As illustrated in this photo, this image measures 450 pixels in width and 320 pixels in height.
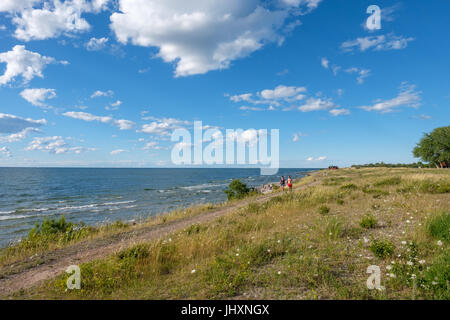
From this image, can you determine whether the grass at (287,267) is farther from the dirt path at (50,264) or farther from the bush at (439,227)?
the dirt path at (50,264)

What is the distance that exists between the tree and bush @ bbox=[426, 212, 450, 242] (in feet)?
214

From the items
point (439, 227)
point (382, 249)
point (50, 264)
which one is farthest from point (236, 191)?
point (382, 249)

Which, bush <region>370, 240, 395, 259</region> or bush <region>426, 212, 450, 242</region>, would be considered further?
bush <region>426, 212, 450, 242</region>

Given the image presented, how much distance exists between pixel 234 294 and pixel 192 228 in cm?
613

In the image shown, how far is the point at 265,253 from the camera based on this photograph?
558 centimetres

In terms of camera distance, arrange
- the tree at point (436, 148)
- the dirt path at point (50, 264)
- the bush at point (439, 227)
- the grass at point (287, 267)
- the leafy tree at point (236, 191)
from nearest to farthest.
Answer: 1. the grass at point (287, 267)
2. the bush at point (439, 227)
3. the dirt path at point (50, 264)
4. the leafy tree at point (236, 191)
5. the tree at point (436, 148)

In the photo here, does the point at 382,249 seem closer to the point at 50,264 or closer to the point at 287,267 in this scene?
the point at 287,267

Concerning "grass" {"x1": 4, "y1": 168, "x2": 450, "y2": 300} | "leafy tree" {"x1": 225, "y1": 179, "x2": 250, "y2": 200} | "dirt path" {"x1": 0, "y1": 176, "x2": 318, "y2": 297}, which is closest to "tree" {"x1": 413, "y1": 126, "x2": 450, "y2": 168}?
"leafy tree" {"x1": 225, "y1": 179, "x2": 250, "y2": 200}

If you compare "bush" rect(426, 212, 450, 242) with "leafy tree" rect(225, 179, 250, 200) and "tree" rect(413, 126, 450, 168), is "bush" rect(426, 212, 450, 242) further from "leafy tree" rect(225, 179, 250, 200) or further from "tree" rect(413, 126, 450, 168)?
"tree" rect(413, 126, 450, 168)

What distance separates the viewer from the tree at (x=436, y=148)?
Result: 53075 mm

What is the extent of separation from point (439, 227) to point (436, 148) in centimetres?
6833

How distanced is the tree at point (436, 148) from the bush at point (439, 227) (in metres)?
65.3

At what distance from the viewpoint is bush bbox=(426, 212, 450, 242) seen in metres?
5.28

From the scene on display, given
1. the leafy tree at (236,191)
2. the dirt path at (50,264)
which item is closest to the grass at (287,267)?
the dirt path at (50,264)
